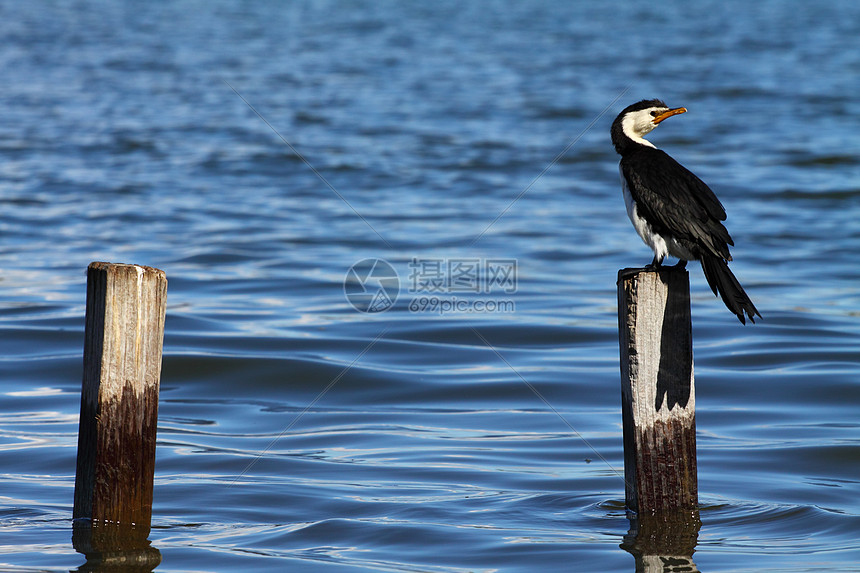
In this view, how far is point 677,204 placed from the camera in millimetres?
5195

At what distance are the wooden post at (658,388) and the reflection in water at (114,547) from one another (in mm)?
2314

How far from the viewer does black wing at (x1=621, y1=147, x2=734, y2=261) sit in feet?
16.8

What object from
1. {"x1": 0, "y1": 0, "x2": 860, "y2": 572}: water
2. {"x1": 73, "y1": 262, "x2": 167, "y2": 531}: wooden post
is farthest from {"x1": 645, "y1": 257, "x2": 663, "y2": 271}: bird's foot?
{"x1": 73, "y1": 262, "x2": 167, "y2": 531}: wooden post

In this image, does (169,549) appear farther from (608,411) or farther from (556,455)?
(608,411)

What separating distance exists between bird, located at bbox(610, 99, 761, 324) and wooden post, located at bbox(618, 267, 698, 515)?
285 mm

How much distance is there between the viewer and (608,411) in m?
7.39

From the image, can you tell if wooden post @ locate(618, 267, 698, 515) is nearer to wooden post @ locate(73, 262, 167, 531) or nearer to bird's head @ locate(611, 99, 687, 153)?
bird's head @ locate(611, 99, 687, 153)

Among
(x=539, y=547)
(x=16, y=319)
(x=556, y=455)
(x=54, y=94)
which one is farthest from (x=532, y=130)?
(x=539, y=547)

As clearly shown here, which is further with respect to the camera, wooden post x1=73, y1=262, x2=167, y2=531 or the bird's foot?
the bird's foot

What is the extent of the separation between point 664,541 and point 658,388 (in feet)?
2.47

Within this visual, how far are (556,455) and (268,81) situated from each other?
926 inches

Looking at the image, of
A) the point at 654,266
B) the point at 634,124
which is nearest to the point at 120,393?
the point at 654,266

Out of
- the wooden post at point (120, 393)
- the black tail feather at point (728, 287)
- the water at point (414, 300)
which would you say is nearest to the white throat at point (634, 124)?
the black tail feather at point (728, 287)

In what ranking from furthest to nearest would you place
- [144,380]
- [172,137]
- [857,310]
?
[172,137] < [857,310] < [144,380]
